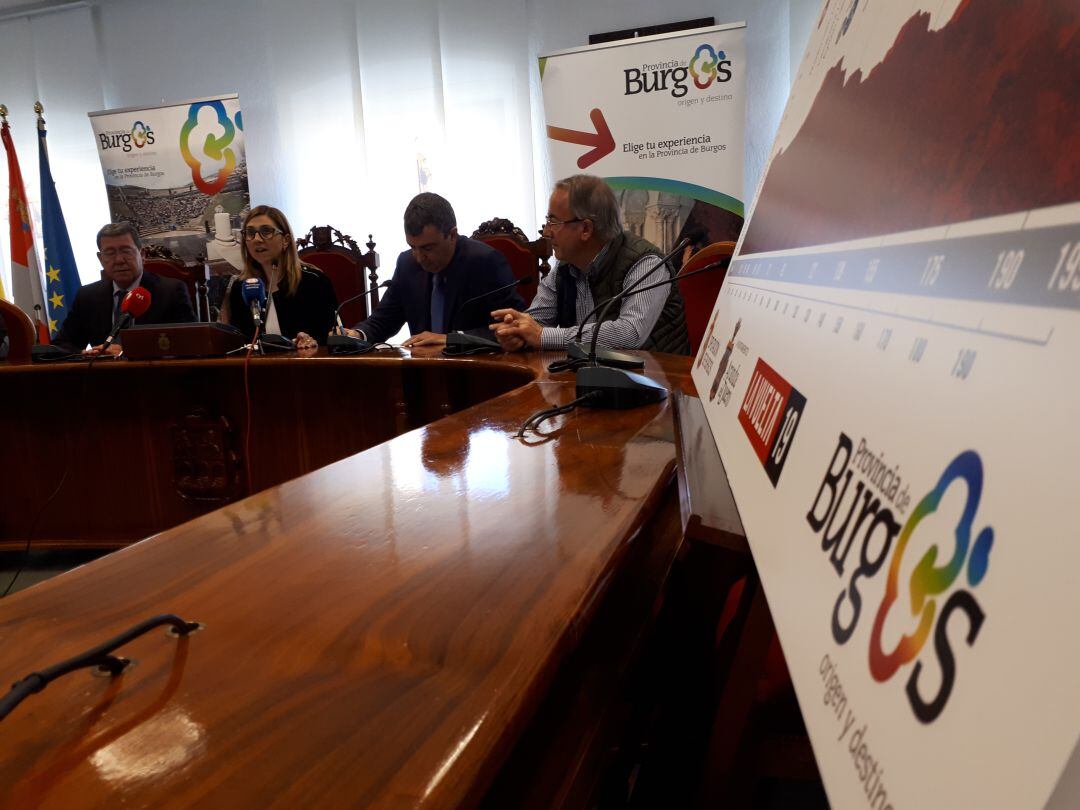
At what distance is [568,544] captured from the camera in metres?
0.53

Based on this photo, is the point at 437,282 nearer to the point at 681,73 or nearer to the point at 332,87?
the point at 681,73

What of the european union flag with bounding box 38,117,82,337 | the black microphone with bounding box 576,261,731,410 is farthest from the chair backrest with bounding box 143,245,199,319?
the black microphone with bounding box 576,261,731,410

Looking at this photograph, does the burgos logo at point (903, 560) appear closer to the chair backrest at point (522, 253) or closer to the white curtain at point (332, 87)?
the chair backrest at point (522, 253)

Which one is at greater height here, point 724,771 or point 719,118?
Result: point 719,118

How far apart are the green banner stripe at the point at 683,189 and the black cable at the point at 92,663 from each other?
334cm

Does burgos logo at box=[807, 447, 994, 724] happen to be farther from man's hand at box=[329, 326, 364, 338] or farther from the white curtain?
the white curtain

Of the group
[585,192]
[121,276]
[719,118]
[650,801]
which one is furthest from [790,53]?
[650,801]

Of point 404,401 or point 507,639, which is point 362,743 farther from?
point 404,401

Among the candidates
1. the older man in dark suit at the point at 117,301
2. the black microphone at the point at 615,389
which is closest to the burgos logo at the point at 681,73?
the older man in dark suit at the point at 117,301

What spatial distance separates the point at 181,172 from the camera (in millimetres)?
4336

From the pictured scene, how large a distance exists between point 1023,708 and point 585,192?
2081mm

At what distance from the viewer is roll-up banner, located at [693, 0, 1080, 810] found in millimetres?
153

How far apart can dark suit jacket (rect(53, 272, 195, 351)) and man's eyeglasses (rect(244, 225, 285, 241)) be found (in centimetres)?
41

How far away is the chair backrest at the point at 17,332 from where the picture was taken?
7.55 ft
